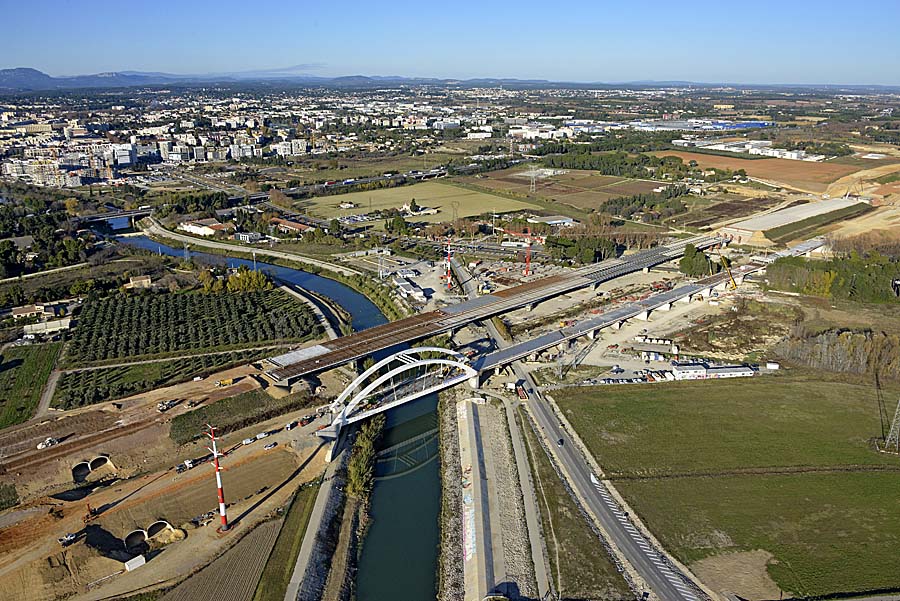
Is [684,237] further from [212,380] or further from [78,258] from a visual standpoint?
[78,258]

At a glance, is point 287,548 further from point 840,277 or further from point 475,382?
point 840,277

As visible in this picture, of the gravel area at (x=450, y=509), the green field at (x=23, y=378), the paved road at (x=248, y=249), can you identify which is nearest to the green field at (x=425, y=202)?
the paved road at (x=248, y=249)

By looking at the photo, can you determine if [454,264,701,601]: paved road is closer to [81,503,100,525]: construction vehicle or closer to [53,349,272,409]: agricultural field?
[53,349,272,409]: agricultural field

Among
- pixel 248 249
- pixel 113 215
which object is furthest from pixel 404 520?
pixel 113 215

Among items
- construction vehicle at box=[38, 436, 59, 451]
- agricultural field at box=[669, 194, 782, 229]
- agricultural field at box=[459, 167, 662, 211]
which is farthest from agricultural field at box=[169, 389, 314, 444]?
agricultural field at box=[459, 167, 662, 211]

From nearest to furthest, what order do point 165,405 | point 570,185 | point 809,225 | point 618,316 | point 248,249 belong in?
point 165,405 → point 618,316 → point 248,249 → point 809,225 → point 570,185

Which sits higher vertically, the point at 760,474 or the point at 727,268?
the point at 727,268
